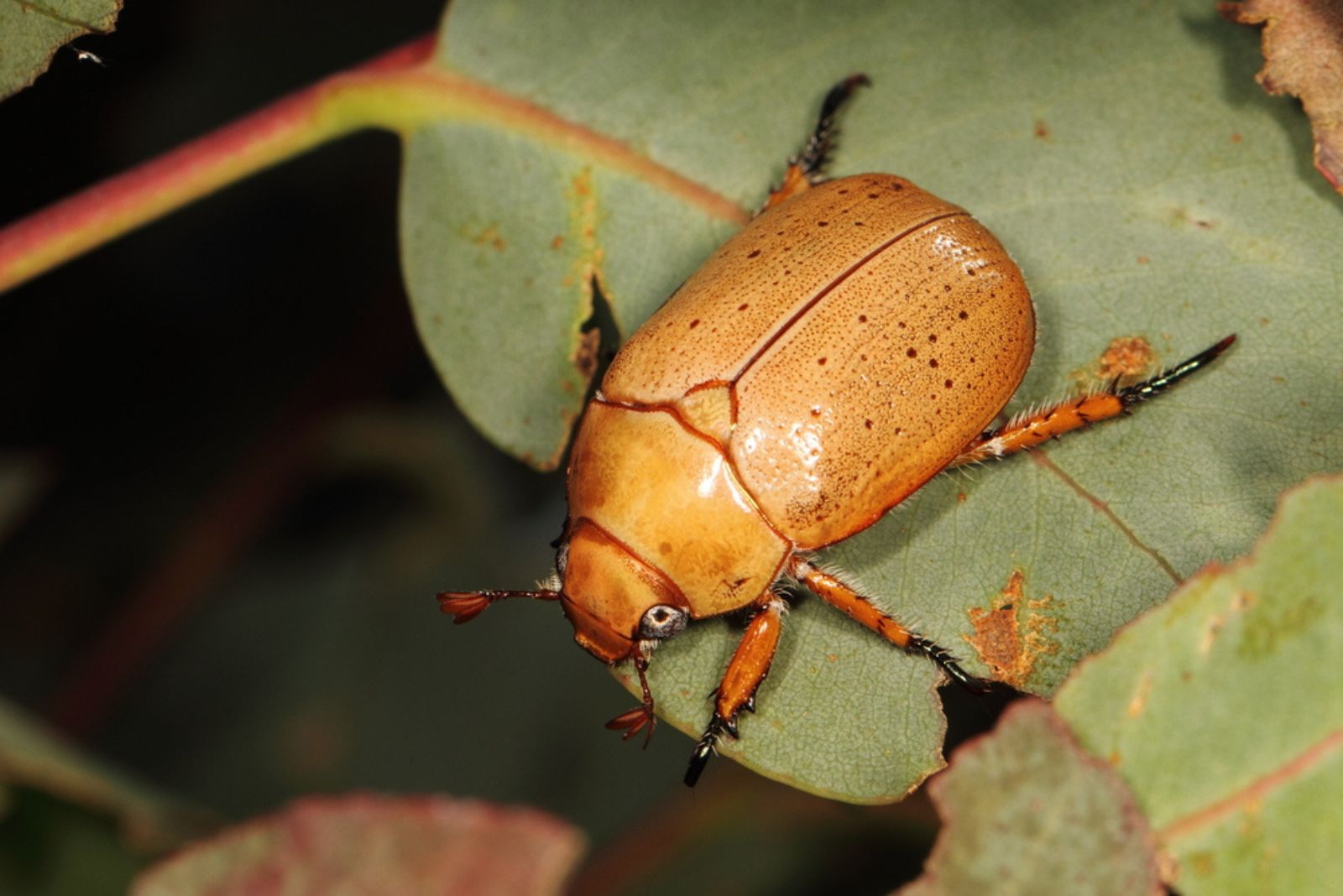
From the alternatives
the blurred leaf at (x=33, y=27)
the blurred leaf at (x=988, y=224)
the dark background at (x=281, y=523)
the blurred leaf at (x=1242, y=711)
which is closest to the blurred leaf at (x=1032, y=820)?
the blurred leaf at (x=1242, y=711)

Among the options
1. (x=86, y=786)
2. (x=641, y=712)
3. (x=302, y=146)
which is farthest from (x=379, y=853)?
(x=302, y=146)

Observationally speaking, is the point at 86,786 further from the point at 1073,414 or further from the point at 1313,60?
the point at 1313,60

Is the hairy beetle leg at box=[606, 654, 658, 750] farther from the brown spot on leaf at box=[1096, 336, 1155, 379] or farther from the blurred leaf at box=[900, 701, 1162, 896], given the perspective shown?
the brown spot on leaf at box=[1096, 336, 1155, 379]

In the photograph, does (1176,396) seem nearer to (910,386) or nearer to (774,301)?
(910,386)

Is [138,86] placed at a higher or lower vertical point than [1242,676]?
higher

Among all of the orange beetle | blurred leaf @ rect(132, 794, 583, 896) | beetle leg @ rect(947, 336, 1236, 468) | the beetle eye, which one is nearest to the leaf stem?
the orange beetle


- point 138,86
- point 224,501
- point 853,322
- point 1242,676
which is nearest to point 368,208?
point 138,86

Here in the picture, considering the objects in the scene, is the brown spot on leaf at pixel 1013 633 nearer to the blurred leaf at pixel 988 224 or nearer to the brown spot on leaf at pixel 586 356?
the blurred leaf at pixel 988 224
